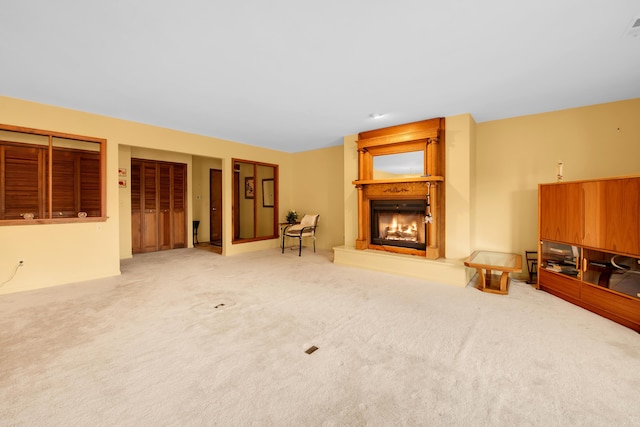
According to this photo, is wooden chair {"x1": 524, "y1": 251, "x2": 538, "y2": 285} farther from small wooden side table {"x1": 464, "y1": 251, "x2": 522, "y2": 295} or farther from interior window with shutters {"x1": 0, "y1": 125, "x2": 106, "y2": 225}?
interior window with shutters {"x1": 0, "y1": 125, "x2": 106, "y2": 225}

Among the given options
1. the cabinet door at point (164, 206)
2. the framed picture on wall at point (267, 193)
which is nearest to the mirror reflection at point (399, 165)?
the framed picture on wall at point (267, 193)

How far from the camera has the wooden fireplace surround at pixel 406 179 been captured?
4.21m

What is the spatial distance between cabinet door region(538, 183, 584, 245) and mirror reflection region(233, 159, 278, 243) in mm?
5330

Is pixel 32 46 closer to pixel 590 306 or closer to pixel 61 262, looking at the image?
pixel 61 262

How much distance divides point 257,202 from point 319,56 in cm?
523

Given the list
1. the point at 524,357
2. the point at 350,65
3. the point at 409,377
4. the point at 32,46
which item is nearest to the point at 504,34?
the point at 350,65

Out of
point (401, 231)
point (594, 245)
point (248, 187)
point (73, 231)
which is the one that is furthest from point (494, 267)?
point (248, 187)

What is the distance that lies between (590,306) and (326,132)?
4372 mm

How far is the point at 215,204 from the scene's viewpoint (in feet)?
25.2

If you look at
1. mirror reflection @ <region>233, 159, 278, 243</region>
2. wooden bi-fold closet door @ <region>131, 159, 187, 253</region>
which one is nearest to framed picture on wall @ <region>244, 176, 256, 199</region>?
mirror reflection @ <region>233, 159, 278, 243</region>

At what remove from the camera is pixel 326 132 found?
515 cm

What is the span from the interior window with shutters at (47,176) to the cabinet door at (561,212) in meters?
6.32

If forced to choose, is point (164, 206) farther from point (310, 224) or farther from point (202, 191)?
point (310, 224)

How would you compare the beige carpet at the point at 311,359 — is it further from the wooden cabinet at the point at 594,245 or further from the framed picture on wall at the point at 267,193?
the framed picture on wall at the point at 267,193
